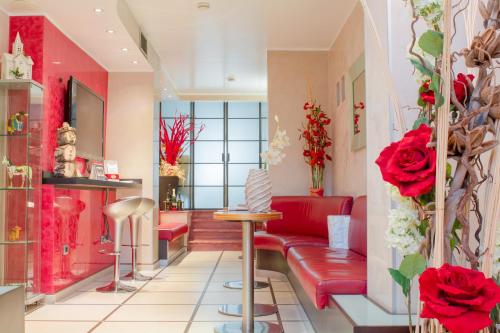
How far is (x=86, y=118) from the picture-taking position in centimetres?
559

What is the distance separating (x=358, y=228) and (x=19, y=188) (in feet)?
9.74

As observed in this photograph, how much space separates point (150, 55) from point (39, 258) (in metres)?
3.24

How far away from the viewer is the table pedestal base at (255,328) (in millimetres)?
3324

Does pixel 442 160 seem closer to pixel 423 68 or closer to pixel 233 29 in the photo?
pixel 423 68

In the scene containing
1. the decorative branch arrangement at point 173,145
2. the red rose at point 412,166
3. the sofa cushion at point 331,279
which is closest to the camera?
the red rose at point 412,166

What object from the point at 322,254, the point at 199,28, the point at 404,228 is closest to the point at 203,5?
the point at 199,28

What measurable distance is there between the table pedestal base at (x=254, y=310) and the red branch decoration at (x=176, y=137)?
572 centimetres

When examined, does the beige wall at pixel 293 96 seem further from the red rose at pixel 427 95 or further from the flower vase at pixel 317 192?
the red rose at pixel 427 95

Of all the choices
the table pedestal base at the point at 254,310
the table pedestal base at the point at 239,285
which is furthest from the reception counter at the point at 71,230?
the table pedestal base at the point at 254,310

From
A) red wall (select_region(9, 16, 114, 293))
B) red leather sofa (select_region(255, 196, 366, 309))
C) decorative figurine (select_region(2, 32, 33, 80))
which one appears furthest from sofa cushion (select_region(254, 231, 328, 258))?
decorative figurine (select_region(2, 32, 33, 80))

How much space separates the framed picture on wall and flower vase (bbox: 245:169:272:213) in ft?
5.13

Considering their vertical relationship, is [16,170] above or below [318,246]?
above

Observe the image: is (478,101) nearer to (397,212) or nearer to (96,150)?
(397,212)

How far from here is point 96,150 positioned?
19.6 feet
